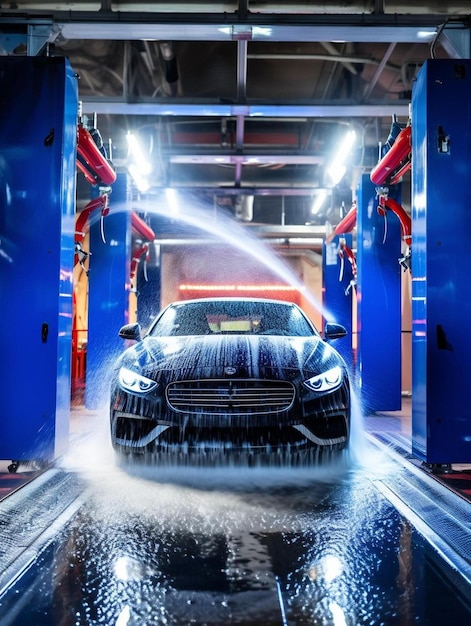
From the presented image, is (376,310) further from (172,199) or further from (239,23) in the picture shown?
(172,199)

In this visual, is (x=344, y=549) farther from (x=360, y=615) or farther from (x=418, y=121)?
(x=418, y=121)

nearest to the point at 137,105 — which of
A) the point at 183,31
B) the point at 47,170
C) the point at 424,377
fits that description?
the point at 183,31

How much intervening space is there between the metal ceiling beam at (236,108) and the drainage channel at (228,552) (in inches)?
206

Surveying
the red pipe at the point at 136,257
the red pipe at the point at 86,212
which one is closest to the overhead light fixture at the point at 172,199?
the red pipe at the point at 136,257

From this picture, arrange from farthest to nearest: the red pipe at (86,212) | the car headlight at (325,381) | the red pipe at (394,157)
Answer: the red pipe at (86,212)
the red pipe at (394,157)
the car headlight at (325,381)

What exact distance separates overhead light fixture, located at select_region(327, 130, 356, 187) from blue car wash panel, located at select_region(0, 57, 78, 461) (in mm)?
4866

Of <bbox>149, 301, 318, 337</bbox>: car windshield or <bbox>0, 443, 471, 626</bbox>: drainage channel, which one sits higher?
<bbox>149, 301, 318, 337</bbox>: car windshield

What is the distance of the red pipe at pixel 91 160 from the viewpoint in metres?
6.18

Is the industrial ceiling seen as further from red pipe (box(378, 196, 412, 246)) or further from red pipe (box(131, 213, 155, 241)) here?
red pipe (box(378, 196, 412, 246))

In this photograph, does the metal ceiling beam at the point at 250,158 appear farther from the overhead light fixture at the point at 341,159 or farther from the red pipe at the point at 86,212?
the red pipe at the point at 86,212

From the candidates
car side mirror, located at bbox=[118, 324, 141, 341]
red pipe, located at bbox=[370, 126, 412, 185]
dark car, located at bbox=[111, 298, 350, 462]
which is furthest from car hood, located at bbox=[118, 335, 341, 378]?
red pipe, located at bbox=[370, 126, 412, 185]

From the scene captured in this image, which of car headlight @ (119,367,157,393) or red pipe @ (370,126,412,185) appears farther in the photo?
red pipe @ (370,126,412,185)

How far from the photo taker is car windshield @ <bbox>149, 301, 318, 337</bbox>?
17.6ft

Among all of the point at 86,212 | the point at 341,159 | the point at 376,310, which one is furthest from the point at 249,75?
the point at 376,310
